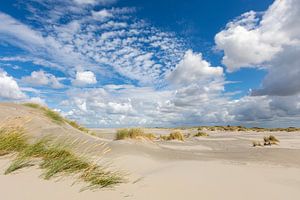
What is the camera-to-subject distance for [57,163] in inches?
194

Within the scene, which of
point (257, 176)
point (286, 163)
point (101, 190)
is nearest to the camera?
point (101, 190)

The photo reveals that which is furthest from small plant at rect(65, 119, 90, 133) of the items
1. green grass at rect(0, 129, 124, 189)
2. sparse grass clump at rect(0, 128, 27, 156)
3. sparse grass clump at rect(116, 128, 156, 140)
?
green grass at rect(0, 129, 124, 189)

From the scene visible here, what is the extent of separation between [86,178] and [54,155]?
4.47 feet

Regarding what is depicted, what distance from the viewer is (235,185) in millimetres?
5102

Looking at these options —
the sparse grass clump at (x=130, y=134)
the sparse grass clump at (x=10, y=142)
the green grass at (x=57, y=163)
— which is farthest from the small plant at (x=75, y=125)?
the green grass at (x=57, y=163)

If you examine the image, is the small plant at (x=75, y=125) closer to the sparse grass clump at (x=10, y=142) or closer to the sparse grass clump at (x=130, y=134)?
the sparse grass clump at (x=130, y=134)

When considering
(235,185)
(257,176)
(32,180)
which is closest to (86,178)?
(32,180)

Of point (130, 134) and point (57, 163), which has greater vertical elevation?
point (130, 134)

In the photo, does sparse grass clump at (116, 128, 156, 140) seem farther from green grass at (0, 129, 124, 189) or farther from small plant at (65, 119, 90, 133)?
green grass at (0, 129, 124, 189)

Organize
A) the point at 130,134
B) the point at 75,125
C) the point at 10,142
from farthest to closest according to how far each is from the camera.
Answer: the point at 75,125 → the point at 130,134 → the point at 10,142

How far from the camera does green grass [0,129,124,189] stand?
4.61 m

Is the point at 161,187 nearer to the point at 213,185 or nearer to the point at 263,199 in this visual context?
the point at 213,185

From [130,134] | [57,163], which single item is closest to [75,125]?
[130,134]

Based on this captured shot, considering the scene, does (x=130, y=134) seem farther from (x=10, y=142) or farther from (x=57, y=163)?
(x=57, y=163)
